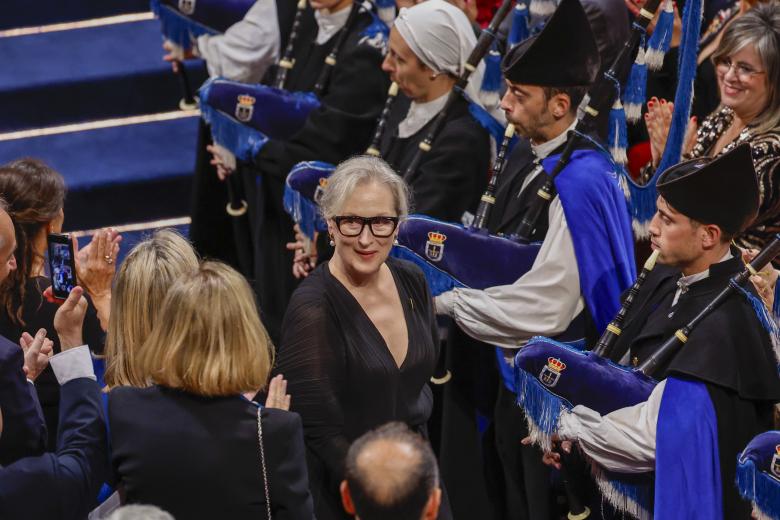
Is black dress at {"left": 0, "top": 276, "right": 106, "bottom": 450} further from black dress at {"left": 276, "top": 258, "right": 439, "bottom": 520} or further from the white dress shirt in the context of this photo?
the white dress shirt

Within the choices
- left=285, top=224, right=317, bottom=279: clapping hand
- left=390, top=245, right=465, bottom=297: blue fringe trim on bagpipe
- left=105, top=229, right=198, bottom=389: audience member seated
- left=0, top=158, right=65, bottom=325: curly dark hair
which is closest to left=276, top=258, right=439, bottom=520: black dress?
left=105, top=229, right=198, bottom=389: audience member seated

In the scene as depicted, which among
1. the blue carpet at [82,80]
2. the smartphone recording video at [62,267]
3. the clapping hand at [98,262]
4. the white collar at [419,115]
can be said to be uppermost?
the white collar at [419,115]

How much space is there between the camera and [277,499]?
3.02 meters

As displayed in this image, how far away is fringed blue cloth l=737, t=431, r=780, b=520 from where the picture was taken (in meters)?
3.49

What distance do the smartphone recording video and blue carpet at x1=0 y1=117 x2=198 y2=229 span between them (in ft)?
10.8

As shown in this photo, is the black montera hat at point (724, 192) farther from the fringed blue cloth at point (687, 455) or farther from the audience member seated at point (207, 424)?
the audience member seated at point (207, 424)

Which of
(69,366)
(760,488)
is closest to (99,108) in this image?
(69,366)

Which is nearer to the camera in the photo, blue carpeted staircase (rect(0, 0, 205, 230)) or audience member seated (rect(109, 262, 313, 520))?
audience member seated (rect(109, 262, 313, 520))

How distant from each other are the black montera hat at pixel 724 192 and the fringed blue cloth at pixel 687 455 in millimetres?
514

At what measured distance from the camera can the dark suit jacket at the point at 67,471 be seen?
9.69 ft

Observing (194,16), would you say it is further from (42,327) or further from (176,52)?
(42,327)

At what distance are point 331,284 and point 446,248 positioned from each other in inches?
39.6

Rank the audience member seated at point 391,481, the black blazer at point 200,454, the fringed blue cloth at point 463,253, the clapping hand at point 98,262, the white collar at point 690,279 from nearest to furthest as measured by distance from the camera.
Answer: the audience member seated at point 391,481, the black blazer at point 200,454, the white collar at point 690,279, the clapping hand at point 98,262, the fringed blue cloth at point 463,253

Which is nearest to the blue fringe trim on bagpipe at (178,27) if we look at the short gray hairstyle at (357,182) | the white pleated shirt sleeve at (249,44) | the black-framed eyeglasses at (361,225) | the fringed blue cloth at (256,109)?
the white pleated shirt sleeve at (249,44)
